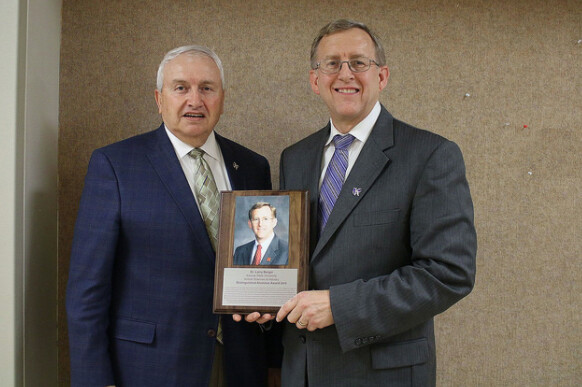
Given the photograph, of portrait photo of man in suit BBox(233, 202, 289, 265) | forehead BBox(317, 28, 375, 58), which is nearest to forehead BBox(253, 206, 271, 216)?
portrait photo of man in suit BBox(233, 202, 289, 265)

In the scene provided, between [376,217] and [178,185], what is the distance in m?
0.73

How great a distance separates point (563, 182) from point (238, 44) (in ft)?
5.78

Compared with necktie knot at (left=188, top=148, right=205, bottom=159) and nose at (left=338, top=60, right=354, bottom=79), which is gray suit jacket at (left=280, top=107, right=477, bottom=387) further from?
necktie knot at (left=188, top=148, right=205, bottom=159)

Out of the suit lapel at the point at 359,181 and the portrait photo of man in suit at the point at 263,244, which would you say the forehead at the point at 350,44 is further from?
the portrait photo of man in suit at the point at 263,244

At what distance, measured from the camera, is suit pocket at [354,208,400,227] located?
1.57 m

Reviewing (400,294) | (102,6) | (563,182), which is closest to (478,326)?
(563,182)

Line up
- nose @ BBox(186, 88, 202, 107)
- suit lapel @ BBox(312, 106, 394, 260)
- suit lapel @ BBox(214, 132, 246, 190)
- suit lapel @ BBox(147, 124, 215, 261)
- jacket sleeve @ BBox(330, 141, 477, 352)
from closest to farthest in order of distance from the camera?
jacket sleeve @ BBox(330, 141, 477, 352), suit lapel @ BBox(312, 106, 394, 260), suit lapel @ BBox(147, 124, 215, 261), nose @ BBox(186, 88, 202, 107), suit lapel @ BBox(214, 132, 246, 190)

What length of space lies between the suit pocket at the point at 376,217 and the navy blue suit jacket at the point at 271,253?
25 cm

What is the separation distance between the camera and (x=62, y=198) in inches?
89.4

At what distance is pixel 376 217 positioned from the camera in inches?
61.9

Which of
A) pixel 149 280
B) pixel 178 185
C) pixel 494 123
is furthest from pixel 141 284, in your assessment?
pixel 494 123

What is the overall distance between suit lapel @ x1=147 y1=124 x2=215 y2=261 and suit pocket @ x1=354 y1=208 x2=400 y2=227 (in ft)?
1.80

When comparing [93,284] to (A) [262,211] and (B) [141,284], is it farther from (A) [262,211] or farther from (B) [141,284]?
(A) [262,211]

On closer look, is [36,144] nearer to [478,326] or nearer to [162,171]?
[162,171]
